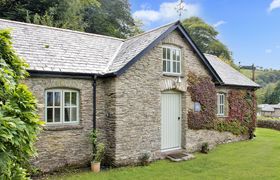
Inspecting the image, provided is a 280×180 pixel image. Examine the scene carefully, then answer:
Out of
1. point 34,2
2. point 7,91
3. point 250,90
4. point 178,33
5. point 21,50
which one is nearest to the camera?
point 7,91

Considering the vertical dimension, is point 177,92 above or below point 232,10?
below

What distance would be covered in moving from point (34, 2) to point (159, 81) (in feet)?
62.8

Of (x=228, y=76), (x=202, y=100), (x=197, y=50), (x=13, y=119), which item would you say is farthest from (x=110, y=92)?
(x=228, y=76)

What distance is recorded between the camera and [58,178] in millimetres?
8648

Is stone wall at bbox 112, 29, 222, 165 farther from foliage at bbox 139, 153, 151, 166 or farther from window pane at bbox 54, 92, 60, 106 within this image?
window pane at bbox 54, 92, 60, 106

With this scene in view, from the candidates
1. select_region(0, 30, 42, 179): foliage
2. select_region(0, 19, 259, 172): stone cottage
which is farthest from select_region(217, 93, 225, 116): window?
select_region(0, 30, 42, 179): foliage

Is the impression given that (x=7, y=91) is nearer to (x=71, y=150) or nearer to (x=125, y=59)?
(x=71, y=150)

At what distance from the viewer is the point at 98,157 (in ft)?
32.2

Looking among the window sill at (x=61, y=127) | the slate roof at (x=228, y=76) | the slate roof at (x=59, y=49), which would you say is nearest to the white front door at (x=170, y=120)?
the slate roof at (x=59, y=49)

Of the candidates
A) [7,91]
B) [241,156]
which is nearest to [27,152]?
[7,91]

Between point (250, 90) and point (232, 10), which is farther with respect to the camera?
point (232, 10)

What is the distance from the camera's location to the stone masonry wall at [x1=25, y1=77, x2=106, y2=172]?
9.07 metres

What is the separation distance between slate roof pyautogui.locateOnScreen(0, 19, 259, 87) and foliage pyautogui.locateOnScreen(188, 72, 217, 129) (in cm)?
105

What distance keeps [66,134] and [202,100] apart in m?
7.25
